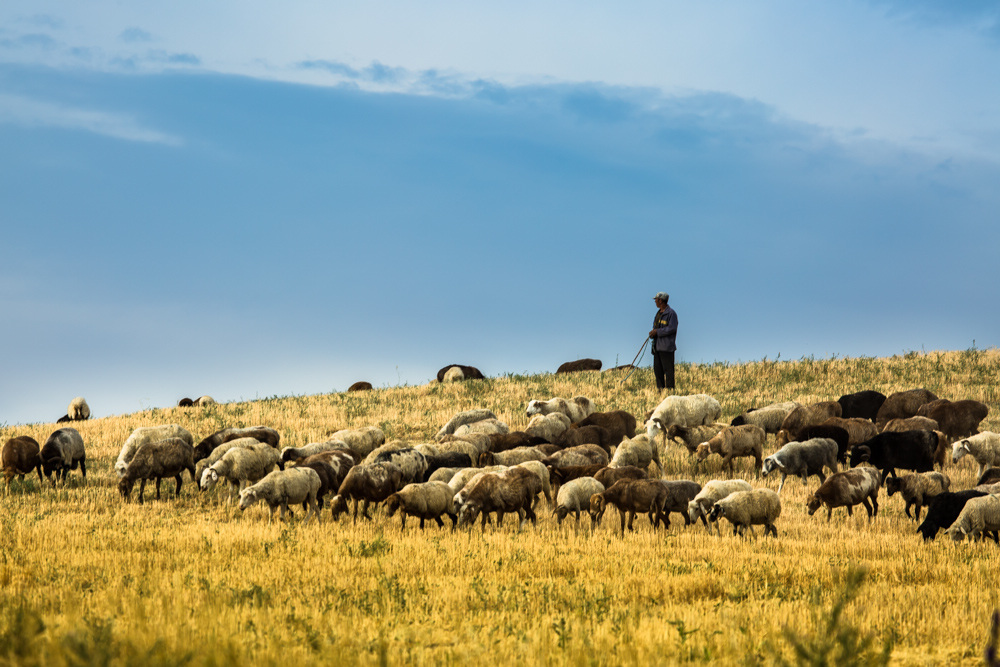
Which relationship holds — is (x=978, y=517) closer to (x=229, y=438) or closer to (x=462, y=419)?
(x=462, y=419)

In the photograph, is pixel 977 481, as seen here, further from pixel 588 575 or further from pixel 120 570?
pixel 120 570

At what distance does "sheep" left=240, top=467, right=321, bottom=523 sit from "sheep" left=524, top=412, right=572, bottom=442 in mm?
6793

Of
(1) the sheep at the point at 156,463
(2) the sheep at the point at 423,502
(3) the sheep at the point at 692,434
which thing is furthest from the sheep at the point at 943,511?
(1) the sheep at the point at 156,463

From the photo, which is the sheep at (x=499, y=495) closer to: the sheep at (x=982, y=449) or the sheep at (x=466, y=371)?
the sheep at (x=982, y=449)

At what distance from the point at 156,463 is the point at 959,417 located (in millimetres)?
17182

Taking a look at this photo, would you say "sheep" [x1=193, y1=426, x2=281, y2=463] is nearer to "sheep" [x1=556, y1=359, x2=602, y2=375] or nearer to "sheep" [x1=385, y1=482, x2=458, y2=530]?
"sheep" [x1=385, y1=482, x2=458, y2=530]

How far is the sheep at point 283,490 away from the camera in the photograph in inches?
566

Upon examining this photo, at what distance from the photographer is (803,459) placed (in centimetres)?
1670

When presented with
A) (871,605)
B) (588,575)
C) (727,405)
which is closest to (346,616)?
(588,575)

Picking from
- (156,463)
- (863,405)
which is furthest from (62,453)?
(863,405)

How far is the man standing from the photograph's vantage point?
86.3ft

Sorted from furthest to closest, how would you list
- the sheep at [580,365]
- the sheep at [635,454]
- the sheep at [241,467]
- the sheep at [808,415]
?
1. the sheep at [580,365]
2. the sheep at [808,415]
3. the sheep at [635,454]
4. the sheep at [241,467]

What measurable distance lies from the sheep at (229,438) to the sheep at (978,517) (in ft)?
44.5

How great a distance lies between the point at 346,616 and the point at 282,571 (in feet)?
7.31
